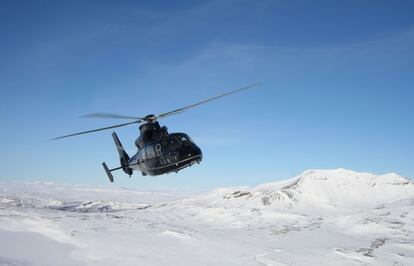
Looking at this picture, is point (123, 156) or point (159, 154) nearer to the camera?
point (159, 154)

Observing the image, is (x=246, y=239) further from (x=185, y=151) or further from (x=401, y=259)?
(x=185, y=151)

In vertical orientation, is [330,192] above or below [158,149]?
below

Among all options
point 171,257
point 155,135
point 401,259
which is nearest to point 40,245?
point 171,257

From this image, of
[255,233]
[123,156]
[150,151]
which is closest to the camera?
[150,151]

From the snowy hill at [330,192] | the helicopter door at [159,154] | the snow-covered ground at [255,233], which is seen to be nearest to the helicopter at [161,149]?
the helicopter door at [159,154]

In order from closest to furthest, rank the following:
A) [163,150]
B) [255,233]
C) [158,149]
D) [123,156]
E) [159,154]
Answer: [163,150] → [159,154] → [158,149] → [123,156] → [255,233]

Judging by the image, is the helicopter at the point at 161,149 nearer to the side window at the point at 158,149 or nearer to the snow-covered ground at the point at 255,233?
the side window at the point at 158,149

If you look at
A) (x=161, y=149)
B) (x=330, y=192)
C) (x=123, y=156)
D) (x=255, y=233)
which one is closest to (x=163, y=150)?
(x=161, y=149)

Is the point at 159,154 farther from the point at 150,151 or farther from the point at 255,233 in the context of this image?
the point at 255,233
